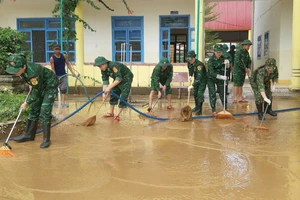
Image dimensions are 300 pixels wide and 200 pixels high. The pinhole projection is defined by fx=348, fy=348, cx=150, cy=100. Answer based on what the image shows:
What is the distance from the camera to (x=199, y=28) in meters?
11.0

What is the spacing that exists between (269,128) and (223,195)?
322 centimetres

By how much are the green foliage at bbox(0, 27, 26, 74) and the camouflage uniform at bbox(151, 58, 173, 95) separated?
336 centimetres

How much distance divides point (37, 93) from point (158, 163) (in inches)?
86.9

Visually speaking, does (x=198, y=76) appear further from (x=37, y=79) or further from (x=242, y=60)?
(x=37, y=79)

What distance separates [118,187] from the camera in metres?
3.46

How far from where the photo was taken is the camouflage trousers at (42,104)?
16.7ft

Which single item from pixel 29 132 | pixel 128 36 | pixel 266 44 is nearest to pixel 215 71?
pixel 29 132

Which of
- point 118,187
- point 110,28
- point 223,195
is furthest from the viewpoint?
point 110,28

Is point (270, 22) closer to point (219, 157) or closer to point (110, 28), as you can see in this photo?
point (110, 28)

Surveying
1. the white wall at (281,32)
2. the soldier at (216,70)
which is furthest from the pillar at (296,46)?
the soldier at (216,70)

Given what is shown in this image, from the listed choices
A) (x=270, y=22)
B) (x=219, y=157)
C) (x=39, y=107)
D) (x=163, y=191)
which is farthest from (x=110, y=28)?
(x=163, y=191)

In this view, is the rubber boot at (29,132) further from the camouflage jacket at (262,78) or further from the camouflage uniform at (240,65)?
the camouflage uniform at (240,65)

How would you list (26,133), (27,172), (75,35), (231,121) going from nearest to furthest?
1. (27,172)
2. (26,133)
3. (231,121)
4. (75,35)

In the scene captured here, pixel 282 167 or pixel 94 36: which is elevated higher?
pixel 94 36
